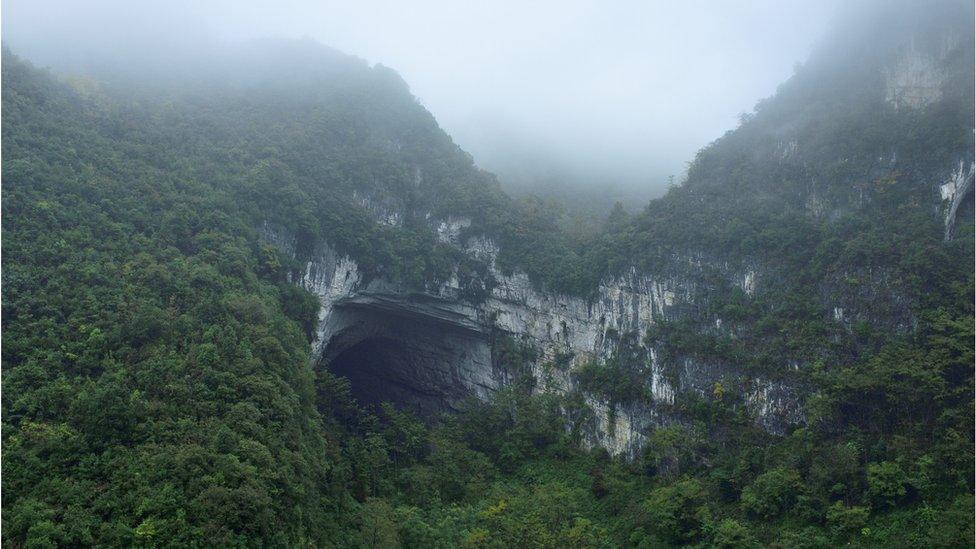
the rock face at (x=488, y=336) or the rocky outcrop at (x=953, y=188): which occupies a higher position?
the rocky outcrop at (x=953, y=188)

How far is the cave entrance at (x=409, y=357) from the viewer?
103 feet

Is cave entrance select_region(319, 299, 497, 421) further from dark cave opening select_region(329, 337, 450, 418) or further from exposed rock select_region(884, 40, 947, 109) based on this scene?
exposed rock select_region(884, 40, 947, 109)

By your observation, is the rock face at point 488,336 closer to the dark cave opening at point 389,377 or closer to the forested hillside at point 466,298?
the dark cave opening at point 389,377

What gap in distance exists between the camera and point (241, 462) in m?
14.2

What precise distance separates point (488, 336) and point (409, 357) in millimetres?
4850

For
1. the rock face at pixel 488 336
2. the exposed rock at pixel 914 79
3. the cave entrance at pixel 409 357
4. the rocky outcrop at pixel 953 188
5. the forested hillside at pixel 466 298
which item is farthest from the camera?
the cave entrance at pixel 409 357

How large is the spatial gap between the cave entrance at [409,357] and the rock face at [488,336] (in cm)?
5

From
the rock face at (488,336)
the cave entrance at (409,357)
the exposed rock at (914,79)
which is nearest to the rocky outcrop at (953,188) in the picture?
the exposed rock at (914,79)

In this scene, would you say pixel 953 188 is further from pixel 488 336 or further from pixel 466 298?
pixel 466 298

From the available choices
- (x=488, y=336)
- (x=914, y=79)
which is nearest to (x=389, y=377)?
(x=488, y=336)

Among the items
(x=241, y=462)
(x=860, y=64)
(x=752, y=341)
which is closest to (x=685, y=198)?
(x=752, y=341)

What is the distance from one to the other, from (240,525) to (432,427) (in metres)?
19.8

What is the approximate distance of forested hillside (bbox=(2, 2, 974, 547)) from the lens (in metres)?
14.2

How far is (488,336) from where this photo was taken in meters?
31.5
